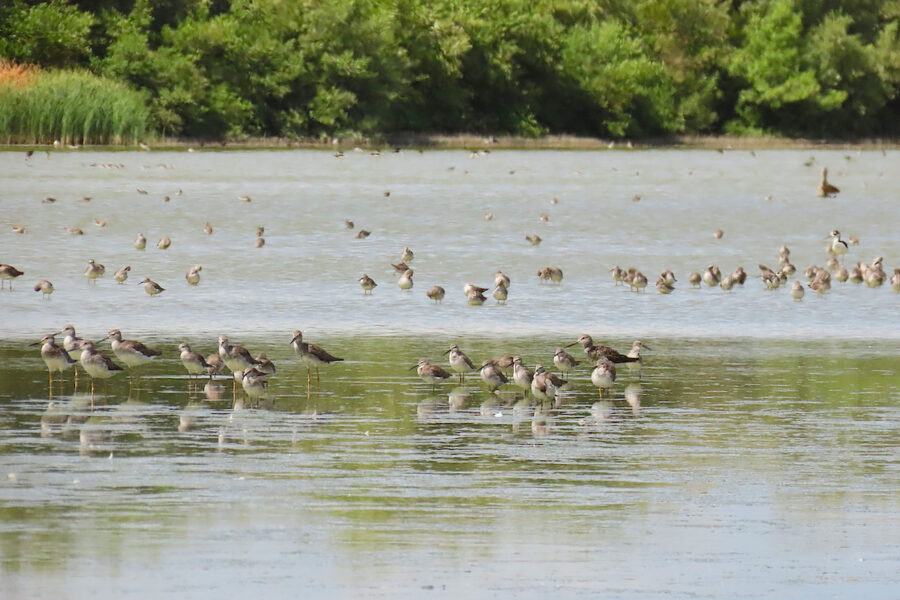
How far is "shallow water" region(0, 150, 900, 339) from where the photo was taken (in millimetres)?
19812

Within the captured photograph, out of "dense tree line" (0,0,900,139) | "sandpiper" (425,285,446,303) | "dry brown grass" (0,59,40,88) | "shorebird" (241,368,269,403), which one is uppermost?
"dense tree line" (0,0,900,139)

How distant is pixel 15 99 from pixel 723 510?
58.1 metres

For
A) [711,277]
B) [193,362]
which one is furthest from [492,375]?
[711,277]

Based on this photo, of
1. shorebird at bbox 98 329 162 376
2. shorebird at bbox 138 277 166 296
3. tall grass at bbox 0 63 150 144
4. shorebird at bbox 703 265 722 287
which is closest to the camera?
shorebird at bbox 98 329 162 376

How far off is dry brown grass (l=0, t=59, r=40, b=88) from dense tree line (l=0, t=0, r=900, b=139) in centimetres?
303

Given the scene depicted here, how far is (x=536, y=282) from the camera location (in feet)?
79.9

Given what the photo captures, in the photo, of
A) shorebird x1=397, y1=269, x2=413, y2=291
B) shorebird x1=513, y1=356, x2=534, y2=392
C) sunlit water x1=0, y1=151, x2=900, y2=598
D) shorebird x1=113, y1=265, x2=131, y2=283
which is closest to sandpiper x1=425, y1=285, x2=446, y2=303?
sunlit water x1=0, y1=151, x2=900, y2=598

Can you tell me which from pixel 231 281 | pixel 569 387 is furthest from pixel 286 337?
pixel 231 281

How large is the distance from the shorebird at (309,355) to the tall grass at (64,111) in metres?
51.5

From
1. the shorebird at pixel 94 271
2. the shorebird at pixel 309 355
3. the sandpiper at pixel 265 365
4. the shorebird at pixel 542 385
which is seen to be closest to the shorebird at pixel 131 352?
the sandpiper at pixel 265 365

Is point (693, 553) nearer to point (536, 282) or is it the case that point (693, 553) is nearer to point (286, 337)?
point (286, 337)

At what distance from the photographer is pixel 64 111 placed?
214 feet

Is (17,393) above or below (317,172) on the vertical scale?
below

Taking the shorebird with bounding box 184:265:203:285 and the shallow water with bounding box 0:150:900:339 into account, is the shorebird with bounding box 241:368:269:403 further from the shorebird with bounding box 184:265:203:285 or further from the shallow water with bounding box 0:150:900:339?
the shorebird with bounding box 184:265:203:285
